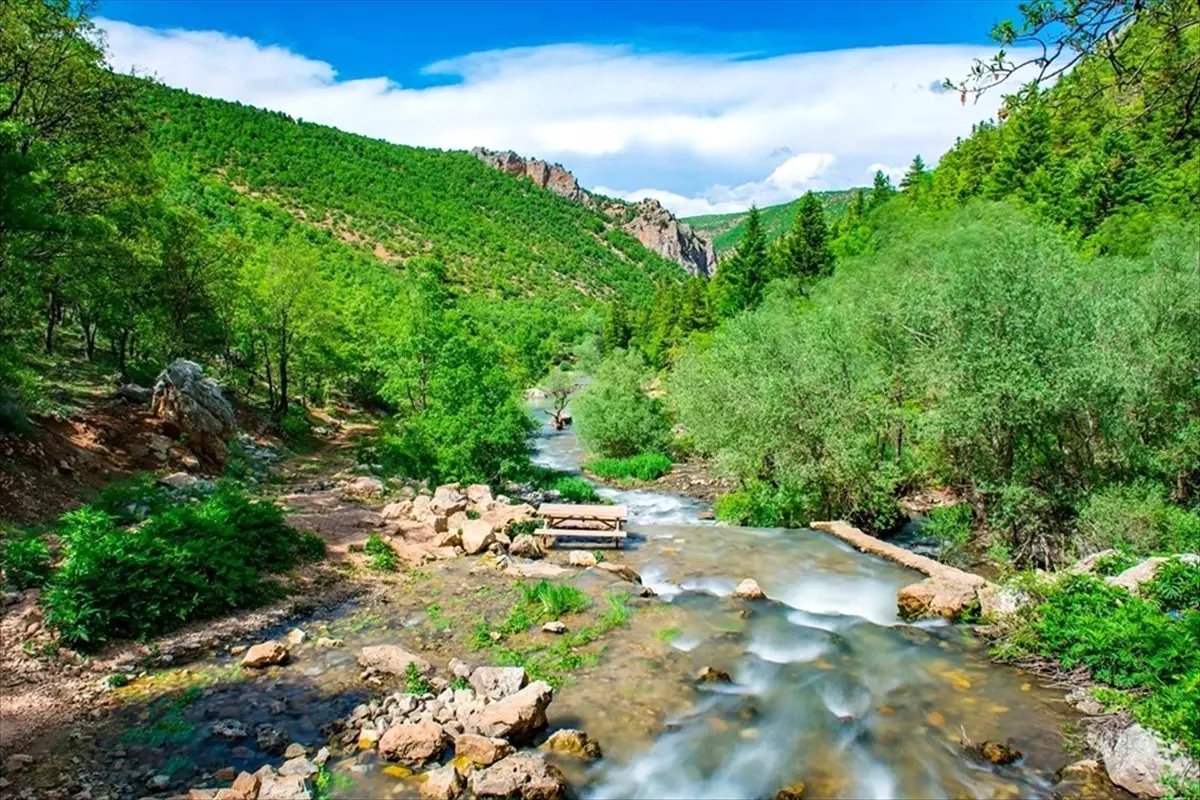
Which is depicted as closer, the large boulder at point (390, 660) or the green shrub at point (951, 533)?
the large boulder at point (390, 660)

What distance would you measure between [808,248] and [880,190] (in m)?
33.0

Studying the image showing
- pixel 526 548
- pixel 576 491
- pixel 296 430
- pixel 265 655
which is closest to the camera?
pixel 265 655

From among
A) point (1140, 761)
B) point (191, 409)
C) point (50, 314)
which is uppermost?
point (50, 314)

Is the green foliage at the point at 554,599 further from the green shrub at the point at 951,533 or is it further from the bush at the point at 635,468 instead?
the bush at the point at 635,468

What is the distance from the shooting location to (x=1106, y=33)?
554 centimetres

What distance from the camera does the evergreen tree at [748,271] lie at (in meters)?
65.4

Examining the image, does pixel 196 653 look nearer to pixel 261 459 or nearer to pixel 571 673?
pixel 571 673

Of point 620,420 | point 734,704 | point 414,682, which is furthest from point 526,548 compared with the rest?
point 620,420

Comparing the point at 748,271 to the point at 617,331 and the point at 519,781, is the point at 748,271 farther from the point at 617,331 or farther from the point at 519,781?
the point at 519,781

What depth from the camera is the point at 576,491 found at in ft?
92.3

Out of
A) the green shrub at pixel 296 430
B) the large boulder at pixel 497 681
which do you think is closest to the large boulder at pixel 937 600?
the large boulder at pixel 497 681

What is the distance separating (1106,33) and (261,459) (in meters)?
27.0

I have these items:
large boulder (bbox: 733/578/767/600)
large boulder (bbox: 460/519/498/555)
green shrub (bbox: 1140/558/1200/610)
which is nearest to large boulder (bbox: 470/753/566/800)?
large boulder (bbox: 733/578/767/600)

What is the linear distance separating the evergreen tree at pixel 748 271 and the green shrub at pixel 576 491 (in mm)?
39170
